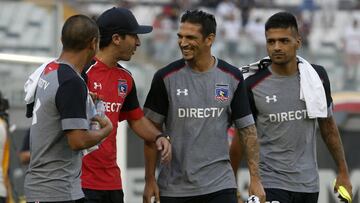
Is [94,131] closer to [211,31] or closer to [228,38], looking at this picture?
[211,31]

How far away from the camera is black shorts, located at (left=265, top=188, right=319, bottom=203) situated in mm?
8133

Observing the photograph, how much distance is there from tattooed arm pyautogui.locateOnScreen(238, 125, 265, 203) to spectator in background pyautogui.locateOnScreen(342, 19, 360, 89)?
9.77 m

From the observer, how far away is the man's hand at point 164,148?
7340 mm

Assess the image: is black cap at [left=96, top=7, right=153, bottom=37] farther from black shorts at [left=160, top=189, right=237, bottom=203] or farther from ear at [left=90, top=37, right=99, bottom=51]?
black shorts at [left=160, top=189, right=237, bottom=203]

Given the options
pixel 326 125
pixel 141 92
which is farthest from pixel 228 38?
pixel 326 125

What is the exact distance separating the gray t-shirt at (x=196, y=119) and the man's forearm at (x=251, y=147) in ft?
0.24

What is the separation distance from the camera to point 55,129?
644cm

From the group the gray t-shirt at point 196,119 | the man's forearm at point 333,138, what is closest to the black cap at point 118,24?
the gray t-shirt at point 196,119

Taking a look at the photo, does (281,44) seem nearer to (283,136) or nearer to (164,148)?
(283,136)

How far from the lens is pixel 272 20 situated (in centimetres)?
827

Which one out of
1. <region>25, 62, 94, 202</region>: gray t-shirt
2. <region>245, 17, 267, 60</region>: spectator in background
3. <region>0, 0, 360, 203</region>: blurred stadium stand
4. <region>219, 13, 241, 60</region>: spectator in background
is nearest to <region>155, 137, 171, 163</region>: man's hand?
<region>25, 62, 94, 202</region>: gray t-shirt

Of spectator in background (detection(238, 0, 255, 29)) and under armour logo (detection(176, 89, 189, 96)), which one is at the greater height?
spectator in background (detection(238, 0, 255, 29))

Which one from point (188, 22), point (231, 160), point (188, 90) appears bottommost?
point (231, 160)

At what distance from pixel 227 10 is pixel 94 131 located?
14892mm
